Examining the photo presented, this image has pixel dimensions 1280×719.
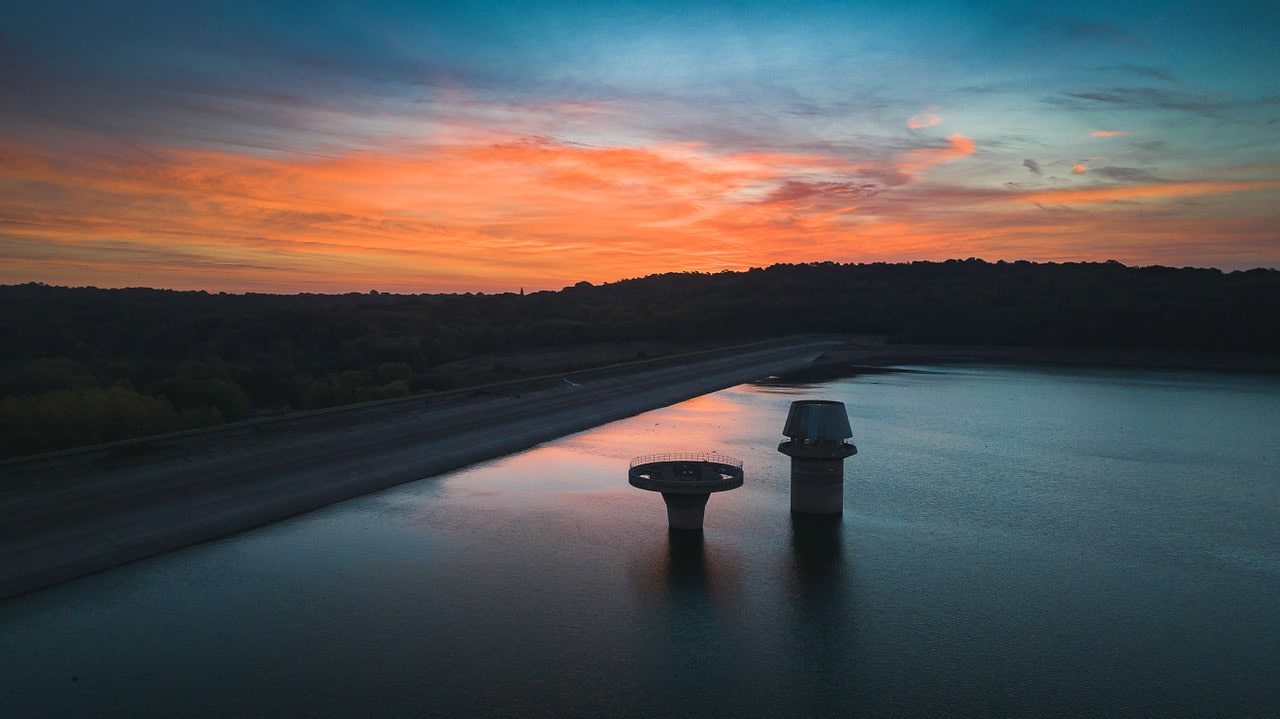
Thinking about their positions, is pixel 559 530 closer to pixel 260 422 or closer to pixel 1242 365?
pixel 260 422

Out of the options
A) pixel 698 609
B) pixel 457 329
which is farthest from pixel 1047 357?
pixel 698 609

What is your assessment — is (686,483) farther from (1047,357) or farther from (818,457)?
(1047,357)

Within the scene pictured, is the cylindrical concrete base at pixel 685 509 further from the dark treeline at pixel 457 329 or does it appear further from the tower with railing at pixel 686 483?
the dark treeline at pixel 457 329

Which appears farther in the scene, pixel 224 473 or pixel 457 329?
pixel 457 329

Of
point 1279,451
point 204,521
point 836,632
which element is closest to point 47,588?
point 204,521

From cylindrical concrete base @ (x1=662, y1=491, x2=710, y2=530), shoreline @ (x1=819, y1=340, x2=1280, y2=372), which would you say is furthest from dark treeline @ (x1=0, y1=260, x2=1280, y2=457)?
cylindrical concrete base @ (x1=662, y1=491, x2=710, y2=530)

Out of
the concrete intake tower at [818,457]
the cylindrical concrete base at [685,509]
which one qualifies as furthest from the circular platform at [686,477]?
the concrete intake tower at [818,457]

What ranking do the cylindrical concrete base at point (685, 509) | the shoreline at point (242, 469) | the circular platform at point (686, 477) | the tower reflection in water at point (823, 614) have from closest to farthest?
1. the tower reflection in water at point (823, 614)
2. the shoreline at point (242, 469)
3. the circular platform at point (686, 477)
4. the cylindrical concrete base at point (685, 509)
